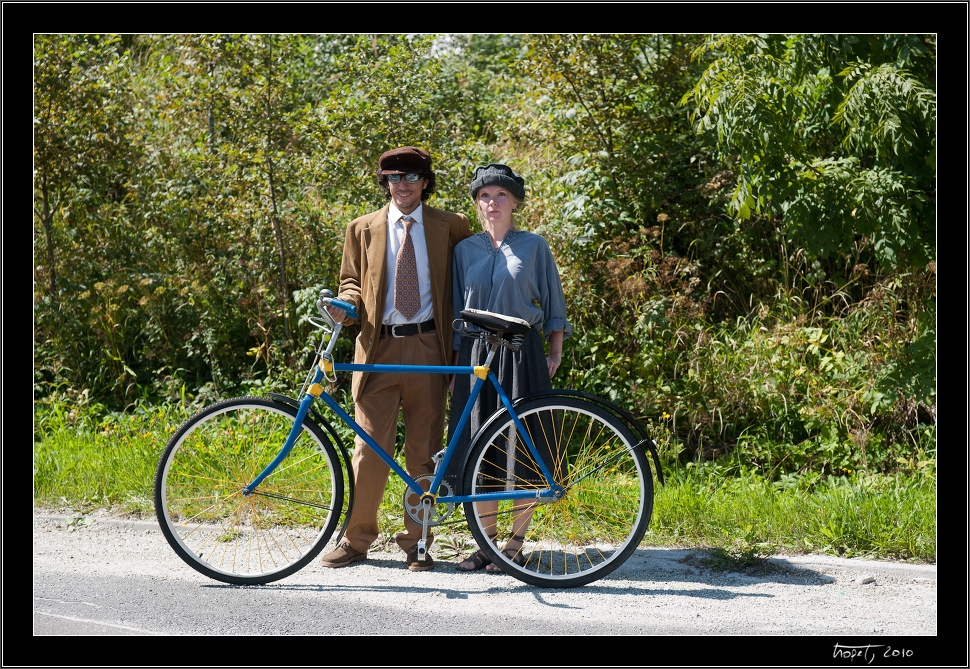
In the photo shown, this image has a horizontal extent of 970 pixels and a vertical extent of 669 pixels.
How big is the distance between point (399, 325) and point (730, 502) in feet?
7.30

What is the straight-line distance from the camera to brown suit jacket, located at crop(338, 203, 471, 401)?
426 centimetres

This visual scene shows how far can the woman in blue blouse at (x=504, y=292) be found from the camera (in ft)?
13.7

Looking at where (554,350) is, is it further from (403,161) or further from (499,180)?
(403,161)

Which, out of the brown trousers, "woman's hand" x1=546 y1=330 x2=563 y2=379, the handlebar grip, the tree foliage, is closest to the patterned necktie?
the brown trousers

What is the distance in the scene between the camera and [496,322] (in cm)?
388

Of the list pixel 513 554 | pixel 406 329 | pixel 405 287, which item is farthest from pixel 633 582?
pixel 405 287

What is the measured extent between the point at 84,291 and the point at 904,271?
7.14m

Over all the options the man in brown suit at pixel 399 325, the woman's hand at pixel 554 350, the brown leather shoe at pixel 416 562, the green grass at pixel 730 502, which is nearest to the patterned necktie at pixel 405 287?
the man in brown suit at pixel 399 325

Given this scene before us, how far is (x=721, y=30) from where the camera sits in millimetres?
4668

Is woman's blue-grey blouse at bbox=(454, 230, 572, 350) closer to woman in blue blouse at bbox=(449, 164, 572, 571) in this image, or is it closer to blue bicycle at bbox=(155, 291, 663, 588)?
woman in blue blouse at bbox=(449, 164, 572, 571)

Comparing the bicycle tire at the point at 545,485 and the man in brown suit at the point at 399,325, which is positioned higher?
the man in brown suit at the point at 399,325

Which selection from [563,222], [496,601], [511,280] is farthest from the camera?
[563,222]

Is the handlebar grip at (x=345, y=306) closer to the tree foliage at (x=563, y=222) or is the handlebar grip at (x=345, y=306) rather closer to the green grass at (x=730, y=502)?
the green grass at (x=730, y=502)

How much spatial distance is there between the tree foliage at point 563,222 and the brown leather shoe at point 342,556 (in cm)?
272
